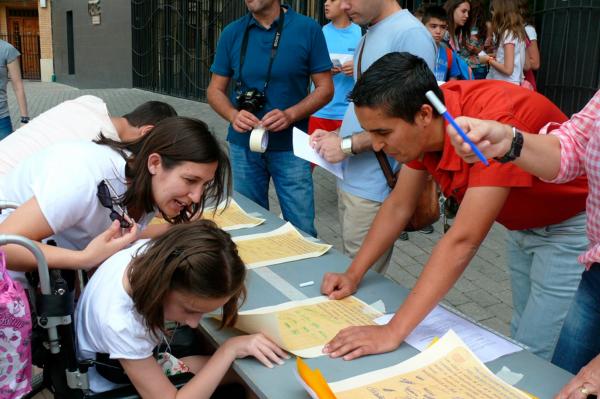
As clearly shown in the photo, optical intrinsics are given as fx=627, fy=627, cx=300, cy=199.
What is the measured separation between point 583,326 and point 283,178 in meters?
1.80

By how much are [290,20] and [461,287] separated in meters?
1.89

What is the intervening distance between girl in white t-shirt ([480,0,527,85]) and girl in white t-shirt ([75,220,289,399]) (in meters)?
3.69

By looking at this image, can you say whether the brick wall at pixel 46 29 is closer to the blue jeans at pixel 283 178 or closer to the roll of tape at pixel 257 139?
the blue jeans at pixel 283 178

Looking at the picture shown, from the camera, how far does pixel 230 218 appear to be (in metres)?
2.67

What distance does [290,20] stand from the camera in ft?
10.5

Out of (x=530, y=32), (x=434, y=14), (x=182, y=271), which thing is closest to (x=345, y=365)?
(x=182, y=271)

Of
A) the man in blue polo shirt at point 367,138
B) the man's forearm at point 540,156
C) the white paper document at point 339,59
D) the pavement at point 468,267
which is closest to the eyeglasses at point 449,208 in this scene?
the pavement at point 468,267

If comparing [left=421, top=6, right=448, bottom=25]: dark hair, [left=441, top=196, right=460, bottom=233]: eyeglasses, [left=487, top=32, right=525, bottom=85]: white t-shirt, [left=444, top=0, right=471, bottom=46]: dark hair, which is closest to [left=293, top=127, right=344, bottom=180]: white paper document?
[left=441, top=196, right=460, bottom=233]: eyeglasses

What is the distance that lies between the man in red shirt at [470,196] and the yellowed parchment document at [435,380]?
99mm

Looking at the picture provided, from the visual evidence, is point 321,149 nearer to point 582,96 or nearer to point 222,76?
point 222,76

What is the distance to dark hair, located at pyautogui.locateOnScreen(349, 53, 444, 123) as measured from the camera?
5.08ft

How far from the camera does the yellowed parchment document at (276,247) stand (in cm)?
222

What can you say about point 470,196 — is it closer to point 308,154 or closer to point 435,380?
point 435,380

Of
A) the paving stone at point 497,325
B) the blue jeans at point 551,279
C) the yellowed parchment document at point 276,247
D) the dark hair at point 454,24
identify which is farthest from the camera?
the dark hair at point 454,24
